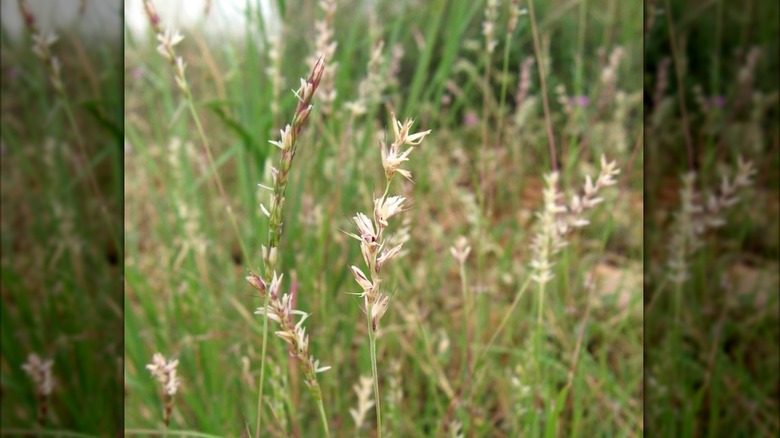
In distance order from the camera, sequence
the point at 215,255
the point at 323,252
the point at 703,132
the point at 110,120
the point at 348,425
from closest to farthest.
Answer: the point at 110,120
the point at 323,252
the point at 348,425
the point at 703,132
the point at 215,255

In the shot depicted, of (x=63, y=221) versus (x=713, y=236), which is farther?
(x=713, y=236)

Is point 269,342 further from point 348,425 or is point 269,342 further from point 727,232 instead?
point 727,232

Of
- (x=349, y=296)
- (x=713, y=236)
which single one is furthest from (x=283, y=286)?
(x=713, y=236)

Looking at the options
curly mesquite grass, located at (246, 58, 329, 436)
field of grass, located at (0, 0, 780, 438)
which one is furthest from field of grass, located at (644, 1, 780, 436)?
curly mesquite grass, located at (246, 58, 329, 436)

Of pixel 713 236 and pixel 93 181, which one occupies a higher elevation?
pixel 93 181

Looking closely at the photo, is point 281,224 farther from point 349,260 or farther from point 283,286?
point 349,260

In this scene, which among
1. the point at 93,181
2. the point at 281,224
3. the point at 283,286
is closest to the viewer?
the point at 281,224

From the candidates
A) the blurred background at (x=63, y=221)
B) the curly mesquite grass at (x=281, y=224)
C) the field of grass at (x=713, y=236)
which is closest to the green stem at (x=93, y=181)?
the blurred background at (x=63, y=221)

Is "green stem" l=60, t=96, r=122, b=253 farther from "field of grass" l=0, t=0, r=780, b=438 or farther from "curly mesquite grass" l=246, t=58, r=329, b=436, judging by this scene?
"curly mesquite grass" l=246, t=58, r=329, b=436

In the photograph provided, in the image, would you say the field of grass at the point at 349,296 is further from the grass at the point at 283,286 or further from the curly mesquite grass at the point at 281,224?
the curly mesquite grass at the point at 281,224

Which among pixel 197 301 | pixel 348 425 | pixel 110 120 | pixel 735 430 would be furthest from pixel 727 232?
pixel 110 120

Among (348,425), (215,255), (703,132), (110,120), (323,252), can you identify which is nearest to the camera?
(110,120)
